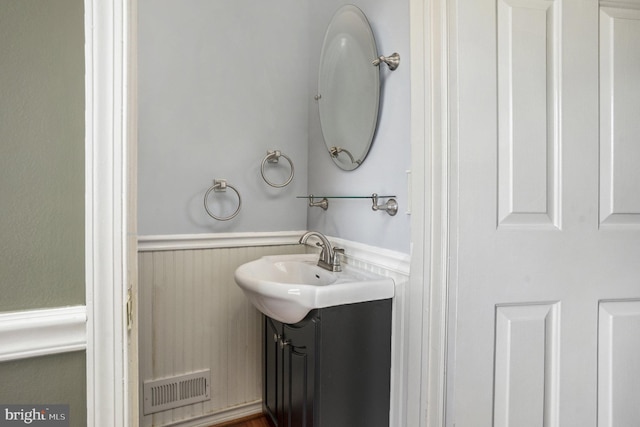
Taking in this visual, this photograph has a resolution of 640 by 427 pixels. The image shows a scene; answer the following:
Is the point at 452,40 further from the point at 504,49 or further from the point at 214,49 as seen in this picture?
the point at 214,49

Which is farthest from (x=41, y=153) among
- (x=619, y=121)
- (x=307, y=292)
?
(x=619, y=121)

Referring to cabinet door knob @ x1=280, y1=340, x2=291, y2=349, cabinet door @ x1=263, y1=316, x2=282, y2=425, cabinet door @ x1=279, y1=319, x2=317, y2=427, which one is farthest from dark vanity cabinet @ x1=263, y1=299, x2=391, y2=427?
cabinet door @ x1=263, y1=316, x2=282, y2=425

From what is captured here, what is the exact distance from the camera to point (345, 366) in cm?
112

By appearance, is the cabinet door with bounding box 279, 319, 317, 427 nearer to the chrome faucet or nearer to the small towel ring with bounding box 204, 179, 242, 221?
the chrome faucet

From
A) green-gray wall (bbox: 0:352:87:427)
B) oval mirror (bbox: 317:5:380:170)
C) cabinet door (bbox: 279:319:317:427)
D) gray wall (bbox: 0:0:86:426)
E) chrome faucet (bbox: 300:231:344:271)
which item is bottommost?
cabinet door (bbox: 279:319:317:427)

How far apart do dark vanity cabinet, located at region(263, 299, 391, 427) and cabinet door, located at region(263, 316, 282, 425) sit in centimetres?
25

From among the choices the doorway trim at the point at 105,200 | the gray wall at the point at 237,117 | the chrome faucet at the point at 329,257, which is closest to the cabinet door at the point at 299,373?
the chrome faucet at the point at 329,257

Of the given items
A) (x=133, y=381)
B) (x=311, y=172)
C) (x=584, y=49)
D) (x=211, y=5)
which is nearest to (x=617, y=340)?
(x=584, y=49)

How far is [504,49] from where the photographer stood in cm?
92

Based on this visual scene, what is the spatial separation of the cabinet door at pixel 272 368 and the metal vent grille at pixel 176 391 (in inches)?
12.1

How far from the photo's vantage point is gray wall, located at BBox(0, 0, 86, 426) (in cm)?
54

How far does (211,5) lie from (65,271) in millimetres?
1616

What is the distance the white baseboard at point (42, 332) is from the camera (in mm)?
532

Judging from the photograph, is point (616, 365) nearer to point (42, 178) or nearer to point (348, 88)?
point (348, 88)
